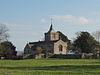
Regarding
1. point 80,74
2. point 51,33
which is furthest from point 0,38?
point 80,74

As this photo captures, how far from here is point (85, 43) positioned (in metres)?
119

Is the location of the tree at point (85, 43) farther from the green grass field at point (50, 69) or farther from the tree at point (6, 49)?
the green grass field at point (50, 69)

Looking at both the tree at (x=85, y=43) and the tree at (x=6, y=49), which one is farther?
the tree at (x=85, y=43)

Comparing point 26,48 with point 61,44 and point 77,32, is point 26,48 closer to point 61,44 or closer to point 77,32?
point 61,44

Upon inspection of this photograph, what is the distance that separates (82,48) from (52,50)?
50.9 feet

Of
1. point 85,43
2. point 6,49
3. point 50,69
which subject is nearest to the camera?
point 50,69

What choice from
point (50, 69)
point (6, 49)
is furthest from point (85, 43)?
point (50, 69)

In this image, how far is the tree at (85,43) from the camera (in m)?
117

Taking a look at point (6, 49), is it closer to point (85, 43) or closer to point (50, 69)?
point (85, 43)

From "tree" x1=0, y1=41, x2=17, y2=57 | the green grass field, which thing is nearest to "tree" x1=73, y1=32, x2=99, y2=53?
"tree" x1=0, y1=41, x2=17, y2=57

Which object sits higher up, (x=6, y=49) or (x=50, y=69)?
(x=6, y=49)

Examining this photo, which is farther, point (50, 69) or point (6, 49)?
point (6, 49)

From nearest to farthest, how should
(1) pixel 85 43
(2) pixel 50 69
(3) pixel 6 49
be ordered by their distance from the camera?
(2) pixel 50 69, (3) pixel 6 49, (1) pixel 85 43

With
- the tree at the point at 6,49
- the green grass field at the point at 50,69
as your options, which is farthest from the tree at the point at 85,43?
the green grass field at the point at 50,69
